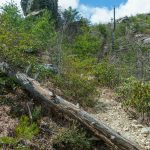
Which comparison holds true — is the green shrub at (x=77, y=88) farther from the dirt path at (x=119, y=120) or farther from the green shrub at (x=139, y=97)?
the green shrub at (x=139, y=97)

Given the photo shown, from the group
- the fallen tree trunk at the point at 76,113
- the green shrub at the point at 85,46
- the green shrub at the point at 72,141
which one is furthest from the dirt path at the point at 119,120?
the green shrub at the point at 85,46

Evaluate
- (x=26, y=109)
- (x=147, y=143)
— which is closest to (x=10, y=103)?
(x=26, y=109)

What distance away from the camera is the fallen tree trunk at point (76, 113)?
8.31 m

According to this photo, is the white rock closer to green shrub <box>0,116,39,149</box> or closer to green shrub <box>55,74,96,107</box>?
green shrub <box>55,74,96,107</box>

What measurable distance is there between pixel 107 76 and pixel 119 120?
475 centimetres

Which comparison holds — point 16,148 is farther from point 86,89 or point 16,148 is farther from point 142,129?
point 86,89

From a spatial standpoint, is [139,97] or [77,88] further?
[77,88]

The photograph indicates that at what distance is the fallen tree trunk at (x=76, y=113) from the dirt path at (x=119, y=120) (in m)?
0.65

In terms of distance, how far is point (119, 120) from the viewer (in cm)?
1098

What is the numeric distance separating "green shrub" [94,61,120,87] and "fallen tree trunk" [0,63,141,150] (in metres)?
5.41

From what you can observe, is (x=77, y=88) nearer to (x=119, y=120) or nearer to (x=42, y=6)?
(x=119, y=120)

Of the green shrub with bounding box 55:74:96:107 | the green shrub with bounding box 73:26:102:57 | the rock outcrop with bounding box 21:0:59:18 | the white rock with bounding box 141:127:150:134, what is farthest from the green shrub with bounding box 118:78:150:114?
the rock outcrop with bounding box 21:0:59:18

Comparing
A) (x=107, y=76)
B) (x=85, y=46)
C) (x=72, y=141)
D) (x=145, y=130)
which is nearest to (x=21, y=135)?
(x=72, y=141)

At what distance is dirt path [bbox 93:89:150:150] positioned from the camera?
9.55m
